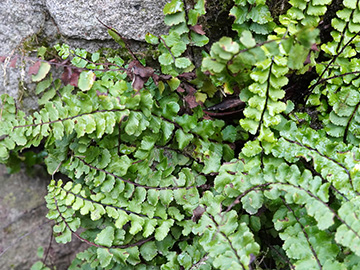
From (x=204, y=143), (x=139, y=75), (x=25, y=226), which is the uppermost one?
(x=139, y=75)

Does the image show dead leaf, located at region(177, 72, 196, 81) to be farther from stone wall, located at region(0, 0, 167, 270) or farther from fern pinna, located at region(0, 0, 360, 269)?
stone wall, located at region(0, 0, 167, 270)

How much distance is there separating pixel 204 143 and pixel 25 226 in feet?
5.85

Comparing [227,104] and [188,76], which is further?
[227,104]

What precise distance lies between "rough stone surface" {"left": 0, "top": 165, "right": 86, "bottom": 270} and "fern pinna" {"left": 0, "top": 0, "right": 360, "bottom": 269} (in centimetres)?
85

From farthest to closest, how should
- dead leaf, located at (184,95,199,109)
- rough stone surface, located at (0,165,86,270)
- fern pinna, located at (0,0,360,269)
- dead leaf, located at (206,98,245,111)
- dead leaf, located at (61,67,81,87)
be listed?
rough stone surface, located at (0,165,86,270) → dead leaf, located at (206,98,245,111) → dead leaf, located at (184,95,199,109) → dead leaf, located at (61,67,81,87) → fern pinna, located at (0,0,360,269)

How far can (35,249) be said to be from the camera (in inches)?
106

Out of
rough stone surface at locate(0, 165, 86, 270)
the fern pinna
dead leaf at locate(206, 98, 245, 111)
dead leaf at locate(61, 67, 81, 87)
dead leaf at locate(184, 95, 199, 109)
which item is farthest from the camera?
rough stone surface at locate(0, 165, 86, 270)

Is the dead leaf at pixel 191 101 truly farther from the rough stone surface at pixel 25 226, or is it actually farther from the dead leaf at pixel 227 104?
the rough stone surface at pixel 25 226

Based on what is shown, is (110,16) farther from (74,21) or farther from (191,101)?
(191,101)

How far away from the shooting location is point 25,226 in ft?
8.95

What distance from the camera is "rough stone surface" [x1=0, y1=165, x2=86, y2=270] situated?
267cm

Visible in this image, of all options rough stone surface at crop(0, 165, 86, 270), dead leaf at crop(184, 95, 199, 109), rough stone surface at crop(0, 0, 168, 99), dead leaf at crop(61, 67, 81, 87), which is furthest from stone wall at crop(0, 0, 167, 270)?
rough stone surface at crop(0, 165, 86, 270)

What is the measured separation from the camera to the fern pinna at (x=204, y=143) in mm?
1518

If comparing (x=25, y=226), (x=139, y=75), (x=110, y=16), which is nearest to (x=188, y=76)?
(x=139, y=75)
